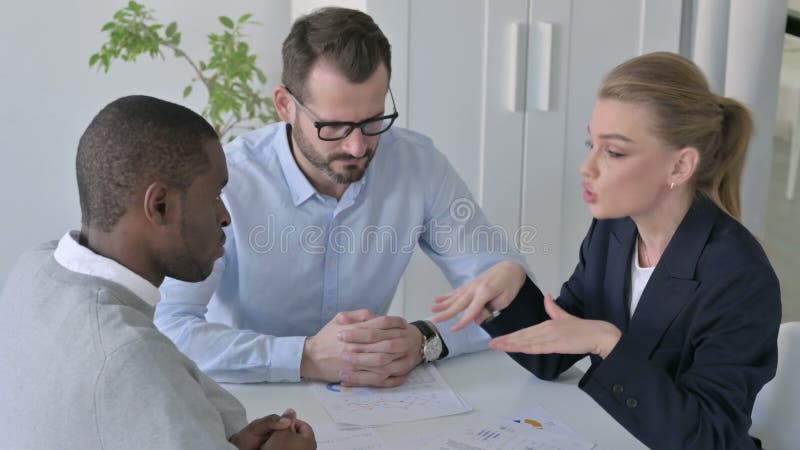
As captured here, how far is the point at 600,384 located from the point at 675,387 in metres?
0.12

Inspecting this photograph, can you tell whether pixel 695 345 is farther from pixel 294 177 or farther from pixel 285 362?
pixel 294 177

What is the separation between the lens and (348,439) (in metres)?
1.55

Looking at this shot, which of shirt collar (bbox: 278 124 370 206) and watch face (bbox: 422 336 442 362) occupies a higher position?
shirt collar (bbox: 278 124 370 206)

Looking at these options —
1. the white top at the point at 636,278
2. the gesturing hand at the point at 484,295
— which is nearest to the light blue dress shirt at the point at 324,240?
the gesturing hand at the point at 484,295

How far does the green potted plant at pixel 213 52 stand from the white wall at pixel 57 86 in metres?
0.06

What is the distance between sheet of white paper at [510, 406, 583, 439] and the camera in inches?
62.9

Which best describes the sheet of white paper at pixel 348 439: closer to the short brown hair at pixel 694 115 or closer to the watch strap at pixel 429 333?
the watch strap at pixel 429 333

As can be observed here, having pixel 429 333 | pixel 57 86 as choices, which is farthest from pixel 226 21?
pixel 429 333

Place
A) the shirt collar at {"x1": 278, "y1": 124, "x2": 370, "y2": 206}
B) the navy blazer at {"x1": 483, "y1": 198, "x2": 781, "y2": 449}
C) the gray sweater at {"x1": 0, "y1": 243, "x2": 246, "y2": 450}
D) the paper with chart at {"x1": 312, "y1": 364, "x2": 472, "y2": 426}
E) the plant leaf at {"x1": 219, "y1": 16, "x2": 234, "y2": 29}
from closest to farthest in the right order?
1. the gray sweater at {"x1": 0, "y1": 243, "x2": 246, "y2": 450}
2. the navy blazer at {"x1": 483, "y1": 198, "x2": 781, "y2": 449}
3. the paper with chart at {"x1": 312, "y1": 364, "x2": 472, "y2": 426}
4. the shirt collar at {"x1": 278, "y1": 124, "x2": 370, "y2": 206}
5. the plant leaf at {"x1": 219, "y1": 16, "x2": 234, "y2": 29}

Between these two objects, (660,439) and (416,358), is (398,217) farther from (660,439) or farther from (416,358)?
(660,439)

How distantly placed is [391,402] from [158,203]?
2.21 feet

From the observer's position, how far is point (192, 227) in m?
A: 1.26

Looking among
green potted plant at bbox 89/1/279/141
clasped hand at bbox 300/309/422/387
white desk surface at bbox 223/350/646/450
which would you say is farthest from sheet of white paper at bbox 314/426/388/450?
green potted plant at bbox 89/1/279/141

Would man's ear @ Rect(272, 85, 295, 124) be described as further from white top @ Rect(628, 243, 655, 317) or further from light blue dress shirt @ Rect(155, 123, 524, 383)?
white top @ Rect(628, 243, 655, 317)
